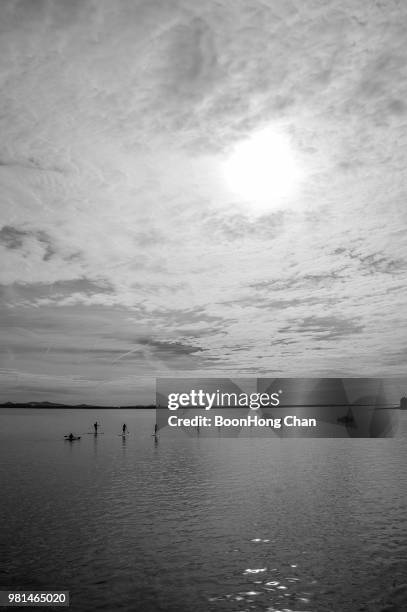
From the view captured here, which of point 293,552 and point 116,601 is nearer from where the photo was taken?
point 116,601

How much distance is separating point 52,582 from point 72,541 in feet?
19.0

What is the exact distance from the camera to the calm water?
63.2 ft

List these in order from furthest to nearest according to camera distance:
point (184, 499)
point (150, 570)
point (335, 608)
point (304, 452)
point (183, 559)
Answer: point (304, 452) < point (184, 499) < point (183, 559) < point (150, 570) < point (335, 608)

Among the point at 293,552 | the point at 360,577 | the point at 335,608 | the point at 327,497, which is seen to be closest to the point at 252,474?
the point at 327,497

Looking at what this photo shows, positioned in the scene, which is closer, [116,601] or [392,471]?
[116,601]

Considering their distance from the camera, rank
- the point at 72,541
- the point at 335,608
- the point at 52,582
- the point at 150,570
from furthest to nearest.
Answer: the point at 72,541, the point at 150,570, the point at 52,582, the point at 335,608

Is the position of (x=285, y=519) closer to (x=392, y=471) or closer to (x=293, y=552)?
(x=293, y=552)

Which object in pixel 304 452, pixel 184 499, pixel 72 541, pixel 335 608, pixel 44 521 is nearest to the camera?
pixel 335 608

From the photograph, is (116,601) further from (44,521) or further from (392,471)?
(392,471)

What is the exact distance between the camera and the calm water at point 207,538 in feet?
63.2

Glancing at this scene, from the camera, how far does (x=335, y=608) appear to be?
17906 millimetres

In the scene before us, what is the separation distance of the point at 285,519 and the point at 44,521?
17059mm

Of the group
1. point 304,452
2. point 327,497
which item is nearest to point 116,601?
point 327,497

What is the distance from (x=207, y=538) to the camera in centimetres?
2664
